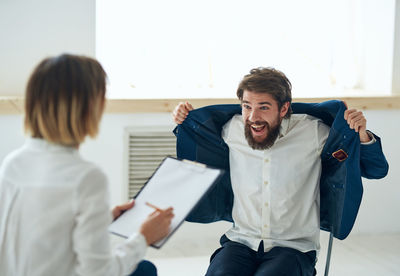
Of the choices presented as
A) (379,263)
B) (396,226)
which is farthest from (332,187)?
(396,226)

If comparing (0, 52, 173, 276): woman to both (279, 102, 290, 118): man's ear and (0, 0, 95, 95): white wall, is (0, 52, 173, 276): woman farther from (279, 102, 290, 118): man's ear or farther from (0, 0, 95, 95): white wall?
(0, 0, 95, 95): white wall

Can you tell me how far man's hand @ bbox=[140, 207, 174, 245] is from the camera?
1.29m

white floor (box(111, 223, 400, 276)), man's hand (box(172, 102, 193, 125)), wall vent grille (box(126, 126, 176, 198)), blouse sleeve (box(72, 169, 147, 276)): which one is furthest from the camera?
wall vent grille (box(126, 126, 176, 198))

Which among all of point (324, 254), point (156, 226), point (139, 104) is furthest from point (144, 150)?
point (156, 226)

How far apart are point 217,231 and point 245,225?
1.12m

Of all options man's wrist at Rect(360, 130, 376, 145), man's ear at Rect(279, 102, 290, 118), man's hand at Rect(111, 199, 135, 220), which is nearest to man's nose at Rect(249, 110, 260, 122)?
man's ear at Rect(279, 102, 290, 118)

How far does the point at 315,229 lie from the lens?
1.92 metres

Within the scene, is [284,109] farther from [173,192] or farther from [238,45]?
[238,45]

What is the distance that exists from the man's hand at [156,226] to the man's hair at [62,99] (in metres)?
0.31

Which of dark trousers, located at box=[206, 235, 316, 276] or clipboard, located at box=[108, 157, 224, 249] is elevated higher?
clipboard, located at box=[108, 157, 224, 249]

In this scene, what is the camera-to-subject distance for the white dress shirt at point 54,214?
109 cm

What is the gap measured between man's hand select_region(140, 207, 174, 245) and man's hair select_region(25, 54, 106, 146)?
1.01 feet

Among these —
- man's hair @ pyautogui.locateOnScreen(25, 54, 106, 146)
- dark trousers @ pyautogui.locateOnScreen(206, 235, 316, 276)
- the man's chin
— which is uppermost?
man's hair @ pyautogui.locateOnScreen(25, 54, 106, 146)

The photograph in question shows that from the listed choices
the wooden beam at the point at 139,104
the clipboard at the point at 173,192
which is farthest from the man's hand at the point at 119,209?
the wooden beam at the point at 139,104
